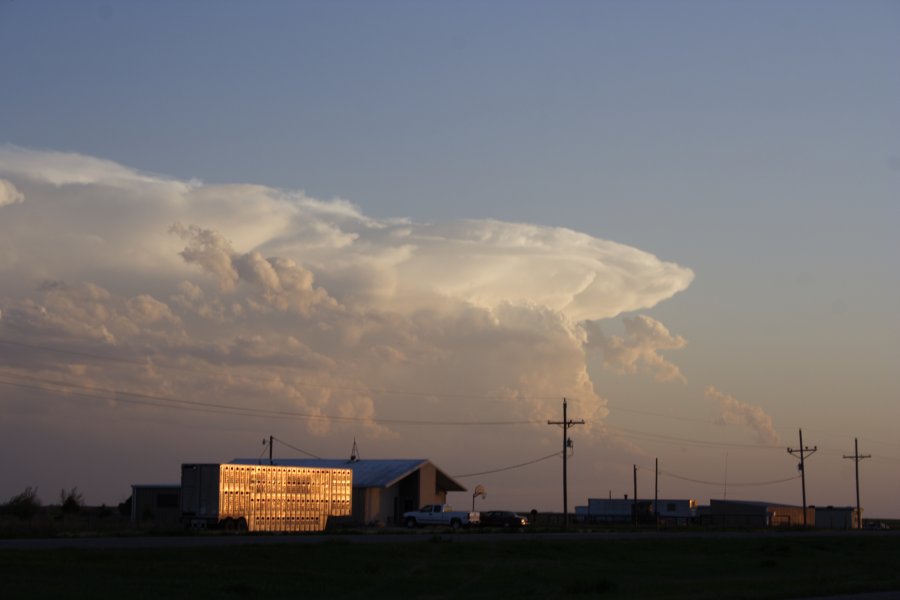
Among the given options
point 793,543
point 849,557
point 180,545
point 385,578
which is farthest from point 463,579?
point 793,543

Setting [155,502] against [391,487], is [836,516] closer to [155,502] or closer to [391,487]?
[391,487]

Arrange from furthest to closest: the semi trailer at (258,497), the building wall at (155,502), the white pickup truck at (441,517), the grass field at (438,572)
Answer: the building wall at (155,502), the white pickup truck at (441,517), the semi trailer at (258,497), the grass field at (438,572)

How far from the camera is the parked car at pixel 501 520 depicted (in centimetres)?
8369

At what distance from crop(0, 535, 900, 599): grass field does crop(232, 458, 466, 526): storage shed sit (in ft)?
116

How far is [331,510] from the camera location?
231 feet

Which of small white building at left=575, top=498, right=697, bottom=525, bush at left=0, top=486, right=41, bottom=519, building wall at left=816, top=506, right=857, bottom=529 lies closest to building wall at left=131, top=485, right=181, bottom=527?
bush at left=0, top=486, right=41, bottom=519

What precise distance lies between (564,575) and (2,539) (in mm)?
22412

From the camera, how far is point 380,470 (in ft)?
306

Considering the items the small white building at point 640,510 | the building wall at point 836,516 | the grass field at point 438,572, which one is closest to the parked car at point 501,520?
the grass field at point 438,572

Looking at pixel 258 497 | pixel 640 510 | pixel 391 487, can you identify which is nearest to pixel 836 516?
pixel 640 510

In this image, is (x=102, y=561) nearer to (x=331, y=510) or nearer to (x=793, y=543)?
(x=331, y=510)

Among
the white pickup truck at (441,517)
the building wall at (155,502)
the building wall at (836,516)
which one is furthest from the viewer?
the building wall at (836,516)

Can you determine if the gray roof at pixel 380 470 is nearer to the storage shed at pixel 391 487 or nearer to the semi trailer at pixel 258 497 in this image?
the storage shed at pixel 391 487

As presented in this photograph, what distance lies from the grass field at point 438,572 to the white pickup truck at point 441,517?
85.2 ft
